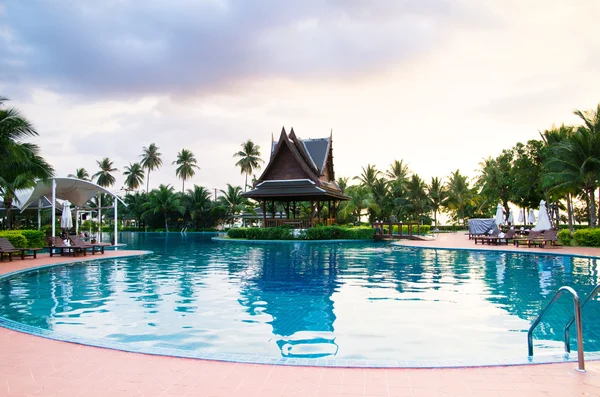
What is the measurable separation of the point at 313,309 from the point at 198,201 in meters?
51.9

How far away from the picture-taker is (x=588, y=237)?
20.8m

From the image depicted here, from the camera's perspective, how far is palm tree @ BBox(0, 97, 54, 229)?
16.3 m

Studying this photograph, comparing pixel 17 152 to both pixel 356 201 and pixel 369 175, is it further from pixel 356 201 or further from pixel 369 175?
pixel 369 175

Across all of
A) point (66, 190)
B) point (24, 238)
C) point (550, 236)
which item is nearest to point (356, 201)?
point (550, 236)

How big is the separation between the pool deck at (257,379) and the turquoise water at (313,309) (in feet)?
1.54

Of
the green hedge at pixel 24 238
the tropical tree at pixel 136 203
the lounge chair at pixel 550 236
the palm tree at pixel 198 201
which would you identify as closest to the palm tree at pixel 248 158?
the palm tree at pixel 198 201

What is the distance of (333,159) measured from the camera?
38438mm

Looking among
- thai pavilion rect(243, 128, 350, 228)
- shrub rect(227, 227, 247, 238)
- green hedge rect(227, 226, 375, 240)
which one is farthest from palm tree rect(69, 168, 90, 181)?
green hedge rect(227, 226, 375, 240)

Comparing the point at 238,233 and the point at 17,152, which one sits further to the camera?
the point at 238,233

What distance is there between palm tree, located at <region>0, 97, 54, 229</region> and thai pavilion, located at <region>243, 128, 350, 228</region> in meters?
15.2

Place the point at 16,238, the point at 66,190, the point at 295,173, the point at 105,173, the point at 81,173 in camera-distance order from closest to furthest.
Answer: the point at 16,238, the point at 66,190, the point at 295,173, the point at 81,173, the point at 105,173

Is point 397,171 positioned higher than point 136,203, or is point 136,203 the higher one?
point 397,171

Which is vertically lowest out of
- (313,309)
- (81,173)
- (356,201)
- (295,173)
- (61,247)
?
(313,309)

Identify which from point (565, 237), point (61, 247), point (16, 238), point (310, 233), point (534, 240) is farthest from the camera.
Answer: point (310, 233)
